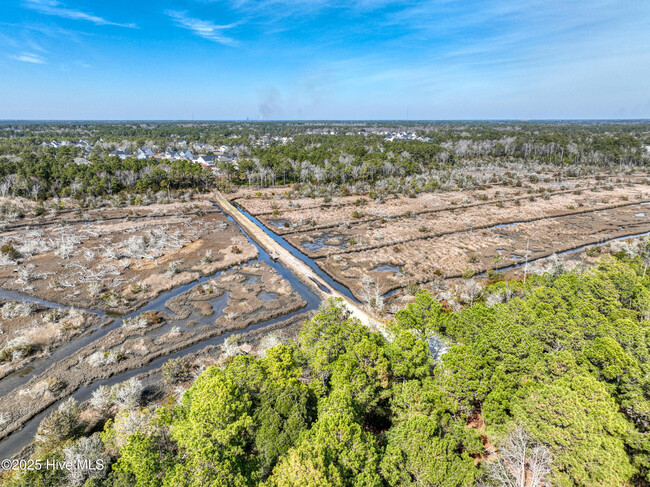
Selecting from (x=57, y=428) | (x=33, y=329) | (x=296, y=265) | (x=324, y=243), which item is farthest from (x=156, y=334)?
(x=324, y=243)

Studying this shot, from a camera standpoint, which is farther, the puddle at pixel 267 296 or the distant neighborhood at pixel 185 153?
the distant neighborhood at pixel 185 153

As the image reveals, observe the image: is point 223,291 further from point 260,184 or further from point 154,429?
point 260,184

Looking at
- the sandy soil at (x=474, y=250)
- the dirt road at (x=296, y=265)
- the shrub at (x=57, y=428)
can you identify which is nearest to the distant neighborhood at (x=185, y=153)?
the dirt road at (x=296, y=265)

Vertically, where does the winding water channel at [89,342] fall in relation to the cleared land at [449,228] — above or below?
below

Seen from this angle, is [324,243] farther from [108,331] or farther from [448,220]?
[108,331]

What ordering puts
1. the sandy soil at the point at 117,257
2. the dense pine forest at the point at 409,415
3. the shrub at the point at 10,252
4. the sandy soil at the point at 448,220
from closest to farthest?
the dense pine forest at the point at 409,415 < the sandy soil at the point at 117,257 < the shrub at the point at 10,252 < the sandy soil at the point at 448,220

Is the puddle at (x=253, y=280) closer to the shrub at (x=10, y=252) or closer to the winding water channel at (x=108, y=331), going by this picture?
the winding water channel at (x=108, y=331)
